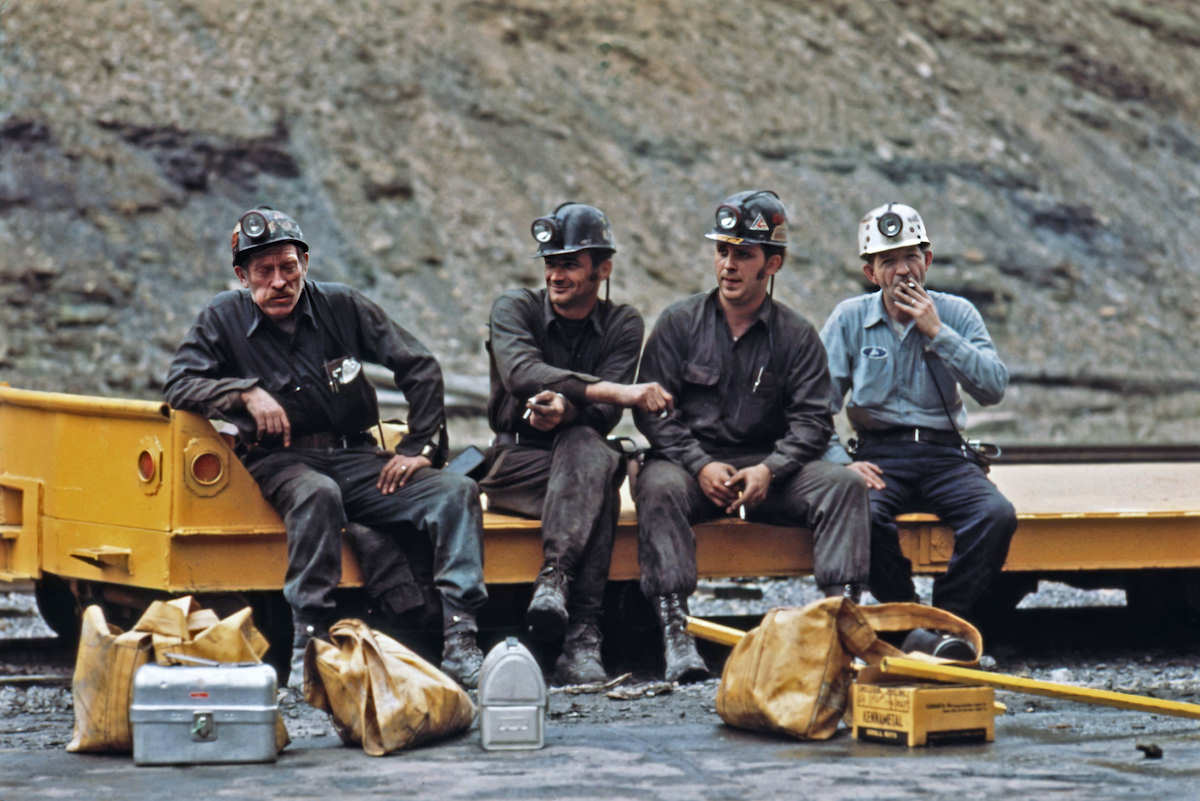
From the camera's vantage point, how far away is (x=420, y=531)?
20.4ft

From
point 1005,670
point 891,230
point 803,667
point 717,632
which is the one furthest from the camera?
point 1005,670

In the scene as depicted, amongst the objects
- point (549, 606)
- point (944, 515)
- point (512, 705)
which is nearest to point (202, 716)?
point (512, 705)

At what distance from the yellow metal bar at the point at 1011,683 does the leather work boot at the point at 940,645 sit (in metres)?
0.18

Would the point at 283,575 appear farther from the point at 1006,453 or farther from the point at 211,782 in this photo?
the point at 1006,453

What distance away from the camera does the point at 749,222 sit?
6.50 metres

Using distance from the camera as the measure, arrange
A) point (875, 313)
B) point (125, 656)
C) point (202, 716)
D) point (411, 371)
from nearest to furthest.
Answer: point (202, 716), point (125, 656), point (411, 371), point (875, 313)

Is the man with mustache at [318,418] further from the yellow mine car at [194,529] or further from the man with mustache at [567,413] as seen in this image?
the man with mustache at [567,413]

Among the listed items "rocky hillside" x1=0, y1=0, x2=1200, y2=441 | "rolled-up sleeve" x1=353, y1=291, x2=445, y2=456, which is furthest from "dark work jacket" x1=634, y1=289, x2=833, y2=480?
"rocky hillside" x1=0, y1=0, x2=1200, y2=441

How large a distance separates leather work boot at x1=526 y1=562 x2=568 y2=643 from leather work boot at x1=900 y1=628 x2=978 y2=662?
1.20 metres

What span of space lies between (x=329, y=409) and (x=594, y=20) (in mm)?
15790

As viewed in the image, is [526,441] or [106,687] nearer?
[106,687]

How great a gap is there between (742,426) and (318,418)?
161 cm

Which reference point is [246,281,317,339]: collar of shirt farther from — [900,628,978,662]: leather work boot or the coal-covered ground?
[900,628,978,662]: leather work boot

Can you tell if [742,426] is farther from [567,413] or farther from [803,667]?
[803,667]
